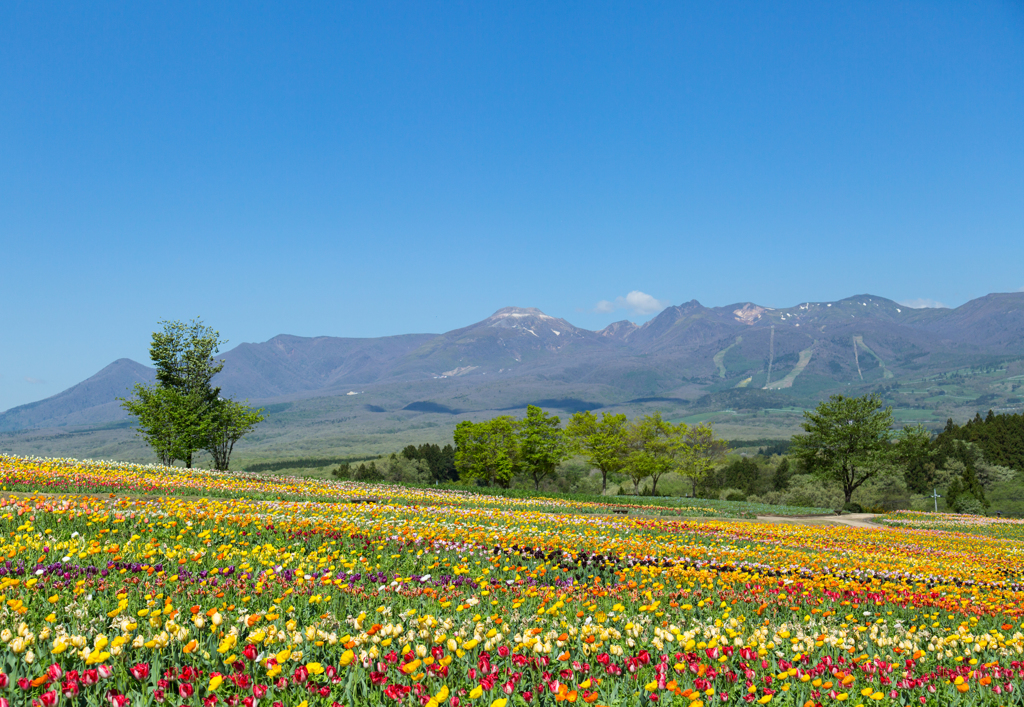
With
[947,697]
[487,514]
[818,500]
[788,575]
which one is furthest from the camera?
[818,500]

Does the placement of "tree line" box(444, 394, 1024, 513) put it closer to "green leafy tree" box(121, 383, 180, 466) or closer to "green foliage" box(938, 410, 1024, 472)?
"green foliage" box(938, 410, 1024, 472)

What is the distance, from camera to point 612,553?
497 inches

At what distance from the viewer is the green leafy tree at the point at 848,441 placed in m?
65.2

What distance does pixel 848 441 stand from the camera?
66.1 meters

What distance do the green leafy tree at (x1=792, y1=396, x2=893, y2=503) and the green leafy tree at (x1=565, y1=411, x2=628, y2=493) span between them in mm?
18961

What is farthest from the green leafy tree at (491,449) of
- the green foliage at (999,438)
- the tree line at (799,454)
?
the green foliage at (999,438)

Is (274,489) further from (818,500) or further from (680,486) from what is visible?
(680,486)

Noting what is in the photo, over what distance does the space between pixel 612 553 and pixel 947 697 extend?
7475mm

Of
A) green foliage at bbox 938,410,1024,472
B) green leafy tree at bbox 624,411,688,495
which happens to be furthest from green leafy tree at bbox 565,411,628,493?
green foliage at bbox 938,410,1024,472

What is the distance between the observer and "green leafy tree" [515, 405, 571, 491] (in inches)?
2726

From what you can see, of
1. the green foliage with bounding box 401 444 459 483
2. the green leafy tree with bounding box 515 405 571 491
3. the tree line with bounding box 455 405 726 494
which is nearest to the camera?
the green leafy tree with bounding box 515 405 571 491

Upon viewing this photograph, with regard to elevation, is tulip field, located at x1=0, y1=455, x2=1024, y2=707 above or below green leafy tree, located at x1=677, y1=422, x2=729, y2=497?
above

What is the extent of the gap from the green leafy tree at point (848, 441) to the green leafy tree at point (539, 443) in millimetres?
25792

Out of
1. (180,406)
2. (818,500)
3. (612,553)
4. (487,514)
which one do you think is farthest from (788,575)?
(818,500)
